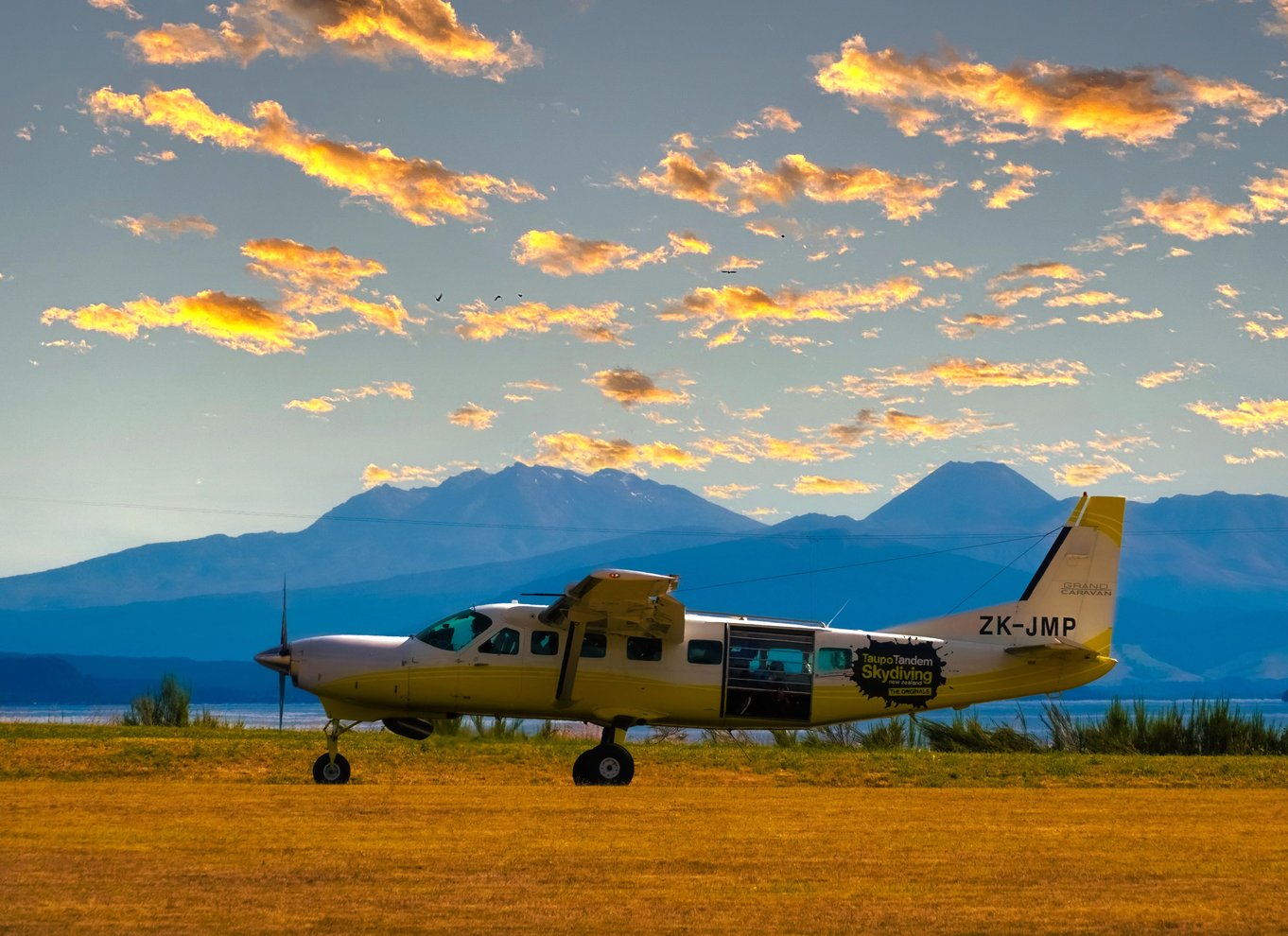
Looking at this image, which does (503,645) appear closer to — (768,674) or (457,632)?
(457,632)

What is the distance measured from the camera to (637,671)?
78.7 ft

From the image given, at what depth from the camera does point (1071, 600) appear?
26469 mm

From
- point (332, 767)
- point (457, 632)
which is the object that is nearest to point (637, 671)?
point (457, 632)

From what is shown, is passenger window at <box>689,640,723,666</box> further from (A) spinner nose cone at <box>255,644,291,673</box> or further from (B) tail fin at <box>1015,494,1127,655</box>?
(A) spinner nose cone at <box>255,644,291,673</box>

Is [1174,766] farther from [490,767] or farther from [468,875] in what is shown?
[468,875]

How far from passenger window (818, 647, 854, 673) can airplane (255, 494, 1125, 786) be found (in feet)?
0.07

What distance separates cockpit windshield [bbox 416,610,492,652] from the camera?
24.1m

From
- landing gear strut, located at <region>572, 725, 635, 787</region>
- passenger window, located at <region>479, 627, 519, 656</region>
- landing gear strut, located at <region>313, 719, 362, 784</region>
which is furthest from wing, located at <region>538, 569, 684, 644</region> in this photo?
landing gear strut, located at <region>313, 719, 362, 784</region>

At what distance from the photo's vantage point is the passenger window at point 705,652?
24.2 meters

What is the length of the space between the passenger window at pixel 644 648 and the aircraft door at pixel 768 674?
1138 millimetres

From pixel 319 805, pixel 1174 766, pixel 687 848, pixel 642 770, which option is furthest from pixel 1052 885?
pixel 1174 766

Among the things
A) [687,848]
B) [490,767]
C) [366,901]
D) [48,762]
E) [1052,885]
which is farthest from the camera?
[490,767]

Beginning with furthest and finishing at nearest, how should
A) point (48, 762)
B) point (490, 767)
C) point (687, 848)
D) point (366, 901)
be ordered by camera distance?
1. point (490, 767)
2. point (48, 762)
3. point (687, 848)
4. point (366, 901)

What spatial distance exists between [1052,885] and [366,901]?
17.8 feet
